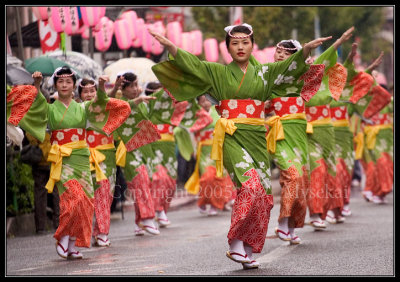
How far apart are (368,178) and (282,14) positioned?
14206mm

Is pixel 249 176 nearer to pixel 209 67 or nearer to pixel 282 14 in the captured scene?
pixel 209 67

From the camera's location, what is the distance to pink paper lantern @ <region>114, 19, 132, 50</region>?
1853 cm

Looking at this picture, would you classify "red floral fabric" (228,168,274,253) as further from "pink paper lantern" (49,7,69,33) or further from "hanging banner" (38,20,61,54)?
"hanging banner" (38,20,61,54)

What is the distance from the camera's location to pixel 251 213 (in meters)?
7.52

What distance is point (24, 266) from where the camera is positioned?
857cm

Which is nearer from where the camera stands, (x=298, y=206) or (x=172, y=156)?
(x=298, y=206)

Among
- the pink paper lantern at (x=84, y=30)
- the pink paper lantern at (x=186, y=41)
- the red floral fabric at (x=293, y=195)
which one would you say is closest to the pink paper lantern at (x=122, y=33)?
the pink paper lantern at (x=84, y=30)

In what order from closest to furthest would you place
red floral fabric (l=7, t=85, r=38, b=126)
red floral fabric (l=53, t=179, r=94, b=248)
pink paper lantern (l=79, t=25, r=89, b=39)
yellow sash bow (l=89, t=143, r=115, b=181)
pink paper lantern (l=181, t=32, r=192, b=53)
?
red floral fabric (l=7, t=85, r=38, b=126) → red floral fabric (l=53, t=179, r=94, b=248) → yellow sash bow (l=89, t=143, r=115, b=181) → pink paper lantern (l=79, t=25, r=89, b=39) → pink paper lantern (l=181, t=32, r=192, b=53)

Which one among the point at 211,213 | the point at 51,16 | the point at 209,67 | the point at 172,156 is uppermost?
the point at 51,16

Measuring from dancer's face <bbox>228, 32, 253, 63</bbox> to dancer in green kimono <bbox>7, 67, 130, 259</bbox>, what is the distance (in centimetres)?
165

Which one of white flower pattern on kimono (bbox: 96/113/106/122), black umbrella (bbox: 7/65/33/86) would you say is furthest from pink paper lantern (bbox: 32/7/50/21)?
white flower pattern on kimono (bbox: 96/113/106/122)

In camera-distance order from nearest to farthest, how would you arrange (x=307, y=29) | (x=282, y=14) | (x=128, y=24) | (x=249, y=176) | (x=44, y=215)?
(x=249, y=176) < (x=44, y=215) < (x=128, y=24) < (x=282, y=14) < (x=307, y=29)

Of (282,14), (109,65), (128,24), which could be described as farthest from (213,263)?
(282,14)

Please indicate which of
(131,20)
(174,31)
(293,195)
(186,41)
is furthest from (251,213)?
(186,41)
